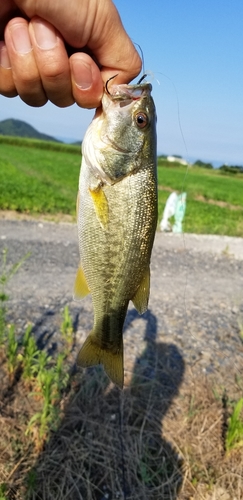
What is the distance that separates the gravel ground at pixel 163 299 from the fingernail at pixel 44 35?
1.96 metres

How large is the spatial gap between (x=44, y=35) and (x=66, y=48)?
148 mm

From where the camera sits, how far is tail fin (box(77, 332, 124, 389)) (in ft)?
7.18

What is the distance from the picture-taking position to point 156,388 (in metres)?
4.38

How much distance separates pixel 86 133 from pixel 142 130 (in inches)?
9.6

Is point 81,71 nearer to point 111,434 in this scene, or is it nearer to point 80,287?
point 80,287

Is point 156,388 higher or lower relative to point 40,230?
higher

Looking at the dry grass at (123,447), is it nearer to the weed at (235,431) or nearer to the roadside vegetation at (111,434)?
the roadside vegetation at (111,434)

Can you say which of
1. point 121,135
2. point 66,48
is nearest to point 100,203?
point 121,135

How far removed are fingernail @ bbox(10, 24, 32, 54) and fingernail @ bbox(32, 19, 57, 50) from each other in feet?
0.14

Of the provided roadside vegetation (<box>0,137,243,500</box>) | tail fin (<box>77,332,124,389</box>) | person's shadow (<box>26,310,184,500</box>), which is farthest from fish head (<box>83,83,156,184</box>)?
person's shadow (<box>26,310,184,500</box>)

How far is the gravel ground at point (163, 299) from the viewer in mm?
5215

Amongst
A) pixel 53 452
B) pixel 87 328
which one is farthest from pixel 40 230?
pixel 53 452

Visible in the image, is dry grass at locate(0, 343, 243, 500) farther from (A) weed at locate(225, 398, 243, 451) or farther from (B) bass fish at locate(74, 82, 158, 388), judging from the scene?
(B) bass fish at locate(74, 82, 158, 388)

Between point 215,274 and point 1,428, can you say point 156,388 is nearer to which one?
point 1,428
